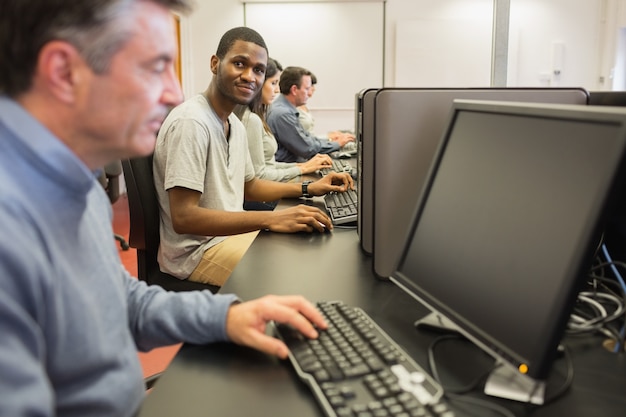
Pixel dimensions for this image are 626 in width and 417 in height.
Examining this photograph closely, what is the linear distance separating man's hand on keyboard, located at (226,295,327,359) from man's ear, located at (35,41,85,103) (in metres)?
0.39

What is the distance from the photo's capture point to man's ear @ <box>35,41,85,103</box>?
22.9 inches

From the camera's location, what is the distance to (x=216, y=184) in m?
1.81

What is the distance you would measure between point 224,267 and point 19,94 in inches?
46.7

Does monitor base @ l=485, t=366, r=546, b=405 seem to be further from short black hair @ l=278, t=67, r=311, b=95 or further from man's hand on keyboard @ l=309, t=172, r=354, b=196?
short black hair @ l=278, t=67, r=311, b=95

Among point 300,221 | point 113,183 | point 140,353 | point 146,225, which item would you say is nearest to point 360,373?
point 140,353

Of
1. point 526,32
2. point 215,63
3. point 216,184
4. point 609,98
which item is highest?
point 526,32

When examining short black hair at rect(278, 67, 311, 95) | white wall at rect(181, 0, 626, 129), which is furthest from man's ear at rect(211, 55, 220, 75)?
white wall at rect(181, 0, 626, 129)

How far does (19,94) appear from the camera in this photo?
60cm

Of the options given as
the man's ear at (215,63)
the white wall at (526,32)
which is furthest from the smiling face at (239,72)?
the white wall at (526,32)

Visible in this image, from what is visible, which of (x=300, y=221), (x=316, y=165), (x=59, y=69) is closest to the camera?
(x=59, y=69)

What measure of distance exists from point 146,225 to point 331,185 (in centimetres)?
62

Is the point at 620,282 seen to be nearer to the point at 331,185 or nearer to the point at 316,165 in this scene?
the point at 331,185

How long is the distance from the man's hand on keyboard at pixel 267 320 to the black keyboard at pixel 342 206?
2.44 feet

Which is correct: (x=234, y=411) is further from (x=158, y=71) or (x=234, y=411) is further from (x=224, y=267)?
(x=224, y=267)
